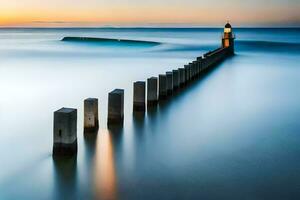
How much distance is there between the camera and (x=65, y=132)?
4441 mm

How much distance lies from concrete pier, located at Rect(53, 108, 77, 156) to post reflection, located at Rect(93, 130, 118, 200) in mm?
404

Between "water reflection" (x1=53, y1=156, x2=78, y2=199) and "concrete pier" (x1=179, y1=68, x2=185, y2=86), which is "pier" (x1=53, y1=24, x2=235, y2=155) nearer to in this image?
"concrete pier" (x1=179, y1=68, x2=185, y2=86)

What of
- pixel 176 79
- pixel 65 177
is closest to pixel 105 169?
pixel 65 177

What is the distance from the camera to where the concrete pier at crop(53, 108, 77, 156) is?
4363 mm

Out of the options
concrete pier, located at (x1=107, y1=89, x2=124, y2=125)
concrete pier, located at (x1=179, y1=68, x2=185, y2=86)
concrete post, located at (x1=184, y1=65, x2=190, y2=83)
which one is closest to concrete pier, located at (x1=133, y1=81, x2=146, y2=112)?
concrete pier, located at (x1=107, y1=89, x2=124, y2=125)

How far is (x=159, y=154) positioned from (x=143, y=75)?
1082 cm

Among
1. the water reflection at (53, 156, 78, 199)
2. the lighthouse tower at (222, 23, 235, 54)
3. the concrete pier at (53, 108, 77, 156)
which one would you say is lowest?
the water reflection at (53, 156, 78, 199)

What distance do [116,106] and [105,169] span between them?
171 cm

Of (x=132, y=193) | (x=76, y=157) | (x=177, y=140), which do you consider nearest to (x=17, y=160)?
(x=76, y=157)

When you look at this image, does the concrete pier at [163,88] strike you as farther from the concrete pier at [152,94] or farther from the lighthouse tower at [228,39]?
the lighthouse tower at [228,39]

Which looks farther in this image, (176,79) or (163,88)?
(176,79)

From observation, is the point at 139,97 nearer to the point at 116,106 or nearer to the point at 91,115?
the point at 116,106

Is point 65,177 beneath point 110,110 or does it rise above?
beneath

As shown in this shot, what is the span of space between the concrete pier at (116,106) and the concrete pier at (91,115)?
1.48 ft
